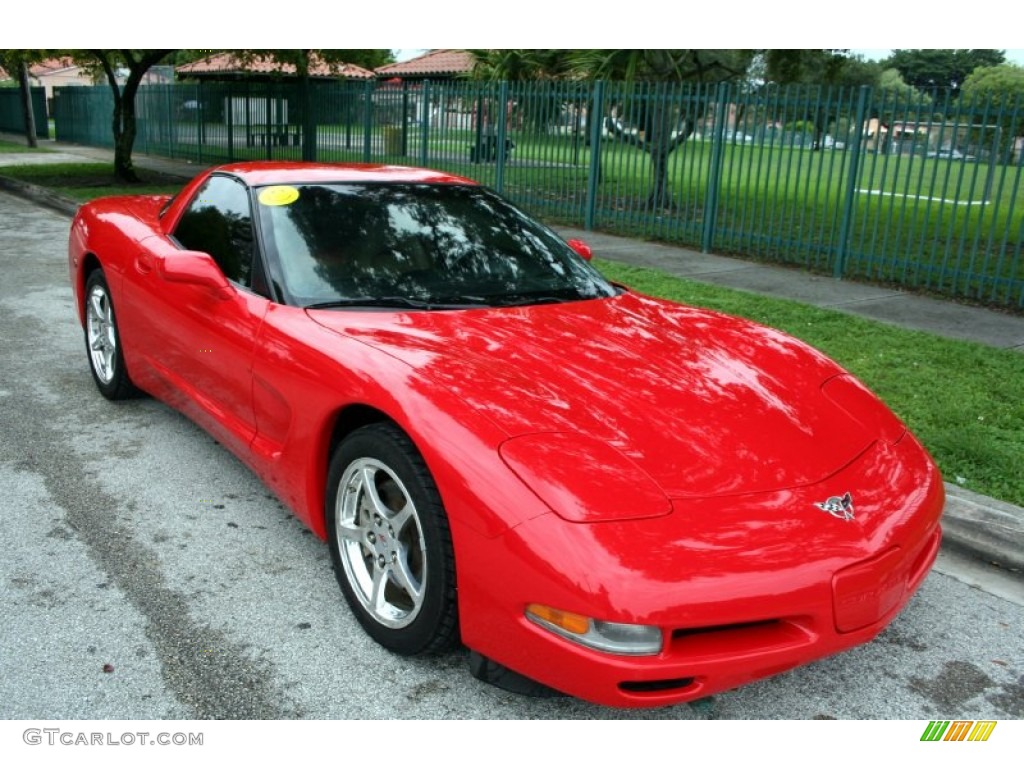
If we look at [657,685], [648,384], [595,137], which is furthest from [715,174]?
[657,685]

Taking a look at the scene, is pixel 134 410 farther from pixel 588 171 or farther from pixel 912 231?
pixel 588 171

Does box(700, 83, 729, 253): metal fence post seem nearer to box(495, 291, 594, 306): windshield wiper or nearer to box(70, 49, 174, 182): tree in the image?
box(495, 291, 594, 306): windshield wiper

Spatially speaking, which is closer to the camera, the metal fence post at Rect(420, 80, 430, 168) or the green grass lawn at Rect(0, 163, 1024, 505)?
the green grass lawn at Rect(0, 163, 1024, 505)

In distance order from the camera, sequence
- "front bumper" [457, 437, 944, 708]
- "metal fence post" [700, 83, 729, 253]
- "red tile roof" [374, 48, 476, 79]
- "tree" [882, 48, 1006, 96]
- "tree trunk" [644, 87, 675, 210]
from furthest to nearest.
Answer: "tree" [882, 48, 1006, 96] → "red tile roof" [374, 48, 476, 79] → "tree trunk" [644, 87, 675, 210] → "metal fence post" [700, 83, 729, 253] → "front bumper" [457, 437, 944, 708]

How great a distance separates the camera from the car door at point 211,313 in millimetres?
3617

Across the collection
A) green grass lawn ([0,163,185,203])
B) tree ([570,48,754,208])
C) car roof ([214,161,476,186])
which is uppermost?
tree ([570,48,754,208])

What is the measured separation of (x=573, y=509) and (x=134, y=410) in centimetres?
357

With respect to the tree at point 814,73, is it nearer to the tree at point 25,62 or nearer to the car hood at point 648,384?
the car hood at point 648,384

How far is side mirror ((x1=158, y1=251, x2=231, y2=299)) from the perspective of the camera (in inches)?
145

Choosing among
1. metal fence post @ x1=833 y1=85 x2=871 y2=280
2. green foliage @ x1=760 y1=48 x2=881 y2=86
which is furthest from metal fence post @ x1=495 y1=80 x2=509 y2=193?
metal fence post @ x1=833 y1=85 x2=871 y2=280

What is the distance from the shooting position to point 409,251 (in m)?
3.82

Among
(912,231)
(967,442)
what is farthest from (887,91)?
(967,442)
